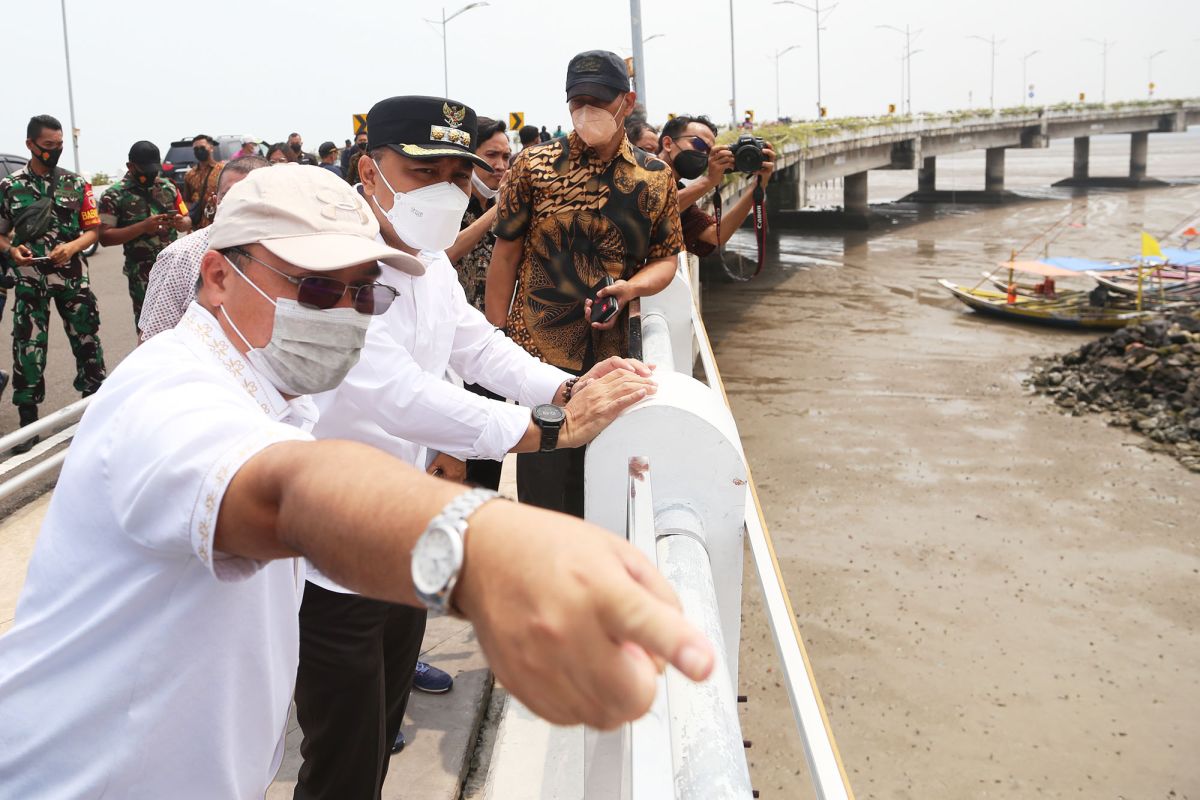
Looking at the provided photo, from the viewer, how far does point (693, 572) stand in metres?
1.47

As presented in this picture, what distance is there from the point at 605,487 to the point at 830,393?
43.5 ft

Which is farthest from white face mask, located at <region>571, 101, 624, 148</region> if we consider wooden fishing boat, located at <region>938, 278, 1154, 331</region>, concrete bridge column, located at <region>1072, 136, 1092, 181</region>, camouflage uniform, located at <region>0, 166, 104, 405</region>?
concrete bridge column, located at <region>1072, 136, 1092, 181</region>

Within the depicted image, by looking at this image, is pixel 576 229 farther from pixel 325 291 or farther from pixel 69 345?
pixel 69 345

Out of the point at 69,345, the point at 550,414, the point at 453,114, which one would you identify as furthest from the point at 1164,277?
the point at 550,414

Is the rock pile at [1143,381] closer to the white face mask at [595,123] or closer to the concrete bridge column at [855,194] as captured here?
the white face mask at [595,123]

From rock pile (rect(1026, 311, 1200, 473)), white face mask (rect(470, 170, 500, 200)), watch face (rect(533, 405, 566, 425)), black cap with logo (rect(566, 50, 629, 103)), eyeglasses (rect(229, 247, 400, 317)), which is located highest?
black cap with logo (rect(566, 50, 629, 103))

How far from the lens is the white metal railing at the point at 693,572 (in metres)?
1.07

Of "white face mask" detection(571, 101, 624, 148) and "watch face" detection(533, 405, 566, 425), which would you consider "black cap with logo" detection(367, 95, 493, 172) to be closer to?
"white face mask" detection(571, 101, 624, 148)

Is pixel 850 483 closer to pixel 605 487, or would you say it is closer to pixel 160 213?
pixel 160 213

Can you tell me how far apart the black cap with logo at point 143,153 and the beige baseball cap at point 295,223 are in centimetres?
683

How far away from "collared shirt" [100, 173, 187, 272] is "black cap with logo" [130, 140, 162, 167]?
179mm

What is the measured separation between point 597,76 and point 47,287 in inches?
205

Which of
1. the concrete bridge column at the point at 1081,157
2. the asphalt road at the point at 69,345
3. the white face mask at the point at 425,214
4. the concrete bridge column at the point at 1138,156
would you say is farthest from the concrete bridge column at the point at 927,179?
the white face mask at the point at 425,214

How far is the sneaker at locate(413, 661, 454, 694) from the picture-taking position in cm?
353
